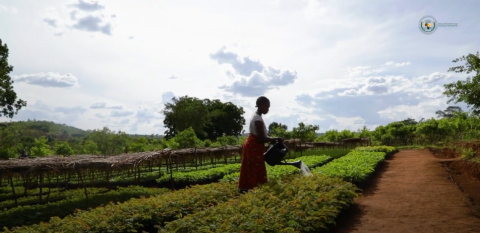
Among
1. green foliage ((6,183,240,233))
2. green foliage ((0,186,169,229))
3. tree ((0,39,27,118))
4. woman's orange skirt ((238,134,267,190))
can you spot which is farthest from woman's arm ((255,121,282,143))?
tree ((0,39,27,118))

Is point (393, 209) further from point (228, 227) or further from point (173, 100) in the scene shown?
point (173, 100)

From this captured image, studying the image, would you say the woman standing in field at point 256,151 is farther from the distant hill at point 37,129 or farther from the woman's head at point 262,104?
the distant hill at point 37,129

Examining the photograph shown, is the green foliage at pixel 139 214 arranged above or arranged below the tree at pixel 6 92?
below

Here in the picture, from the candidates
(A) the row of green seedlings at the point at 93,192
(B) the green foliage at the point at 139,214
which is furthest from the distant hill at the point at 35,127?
(B) the green foliage at the point at 139,214

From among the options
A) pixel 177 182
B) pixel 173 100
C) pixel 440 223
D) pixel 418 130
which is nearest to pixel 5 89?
pixel 177 182

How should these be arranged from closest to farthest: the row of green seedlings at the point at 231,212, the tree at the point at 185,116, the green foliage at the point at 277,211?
the green foliage at the point at 277,211 < the row of green seedlings at the point at 231,212 < the tree at the point at 185,116

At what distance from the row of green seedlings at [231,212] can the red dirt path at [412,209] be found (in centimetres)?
43

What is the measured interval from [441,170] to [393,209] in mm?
7075

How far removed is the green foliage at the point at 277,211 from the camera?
4.50 metres

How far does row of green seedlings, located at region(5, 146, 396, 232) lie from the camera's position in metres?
4.63

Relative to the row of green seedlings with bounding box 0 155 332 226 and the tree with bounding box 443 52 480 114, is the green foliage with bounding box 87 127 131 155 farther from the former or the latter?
the tree with bounding box 443 52 480 114

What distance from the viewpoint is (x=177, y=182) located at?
51.1 feet

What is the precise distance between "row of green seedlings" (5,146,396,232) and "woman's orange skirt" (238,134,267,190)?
0.80 ft

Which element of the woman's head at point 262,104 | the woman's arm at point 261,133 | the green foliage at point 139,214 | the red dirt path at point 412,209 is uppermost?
the woman's head at point 262,104
